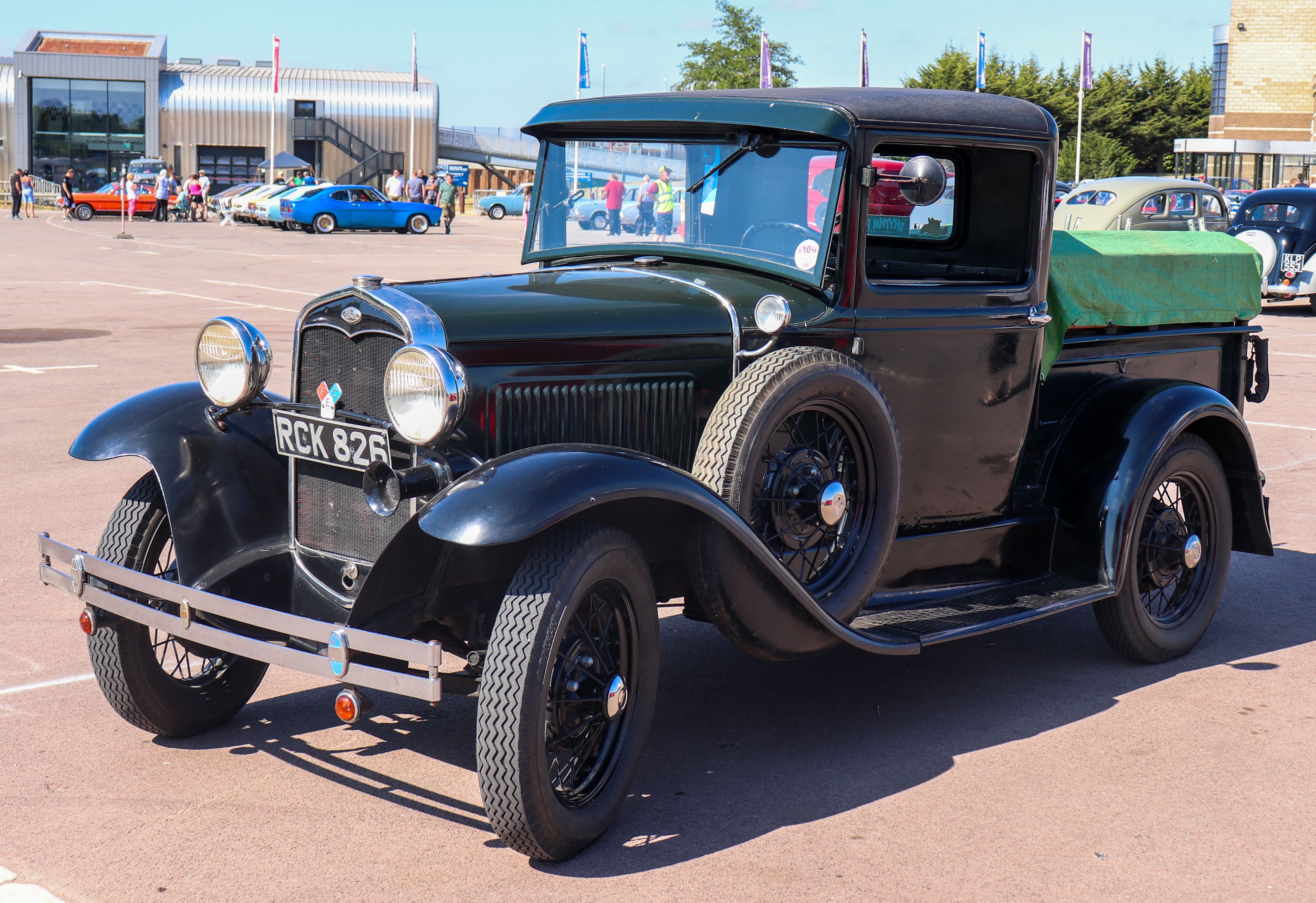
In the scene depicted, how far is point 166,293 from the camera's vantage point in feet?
58.3

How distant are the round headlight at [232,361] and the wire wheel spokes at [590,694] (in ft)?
4.17

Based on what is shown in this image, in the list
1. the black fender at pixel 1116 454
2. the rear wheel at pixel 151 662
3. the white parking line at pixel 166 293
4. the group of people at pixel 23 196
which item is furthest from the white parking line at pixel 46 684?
the group of people at pixel 23 196

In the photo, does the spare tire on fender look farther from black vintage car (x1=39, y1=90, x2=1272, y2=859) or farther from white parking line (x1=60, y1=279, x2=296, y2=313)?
white parking line (x1=60, y1=279, x2=296, y2=313)

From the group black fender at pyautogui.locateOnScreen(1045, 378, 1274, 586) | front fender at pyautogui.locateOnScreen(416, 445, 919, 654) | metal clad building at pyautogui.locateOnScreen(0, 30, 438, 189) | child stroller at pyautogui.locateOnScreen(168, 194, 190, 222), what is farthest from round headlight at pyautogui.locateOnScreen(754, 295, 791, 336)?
metal clad building at pyautogui.locateOnScreen(0, 30, 438, 189)

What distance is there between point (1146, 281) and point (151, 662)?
12.3 feet

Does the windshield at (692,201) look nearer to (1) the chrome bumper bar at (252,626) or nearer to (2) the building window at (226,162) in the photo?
(1) the chrome bumper bar at (252,626)

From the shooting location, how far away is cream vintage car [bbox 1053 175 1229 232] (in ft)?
66.2

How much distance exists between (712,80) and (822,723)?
53108 mm

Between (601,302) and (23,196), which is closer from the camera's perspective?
(601,302)

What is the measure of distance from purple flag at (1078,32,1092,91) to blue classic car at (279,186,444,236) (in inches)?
762

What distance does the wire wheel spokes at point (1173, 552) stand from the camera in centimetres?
478

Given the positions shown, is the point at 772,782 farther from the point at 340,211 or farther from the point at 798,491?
the point at 340,211

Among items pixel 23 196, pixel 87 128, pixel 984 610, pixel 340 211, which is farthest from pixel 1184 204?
pixel 87 128

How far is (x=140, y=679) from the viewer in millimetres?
3764
